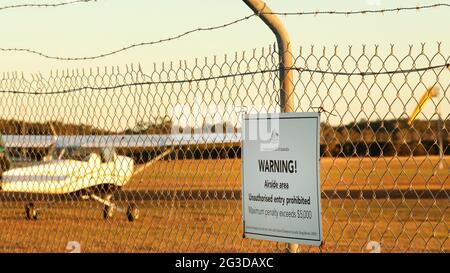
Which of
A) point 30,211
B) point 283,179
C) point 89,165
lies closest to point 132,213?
point 30,211

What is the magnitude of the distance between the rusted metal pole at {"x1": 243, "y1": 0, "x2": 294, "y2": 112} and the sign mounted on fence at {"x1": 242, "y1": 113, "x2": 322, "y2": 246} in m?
0.19

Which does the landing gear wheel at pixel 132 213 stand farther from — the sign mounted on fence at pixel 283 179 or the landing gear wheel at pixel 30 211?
the sign mounted on fence at pixel 283 179

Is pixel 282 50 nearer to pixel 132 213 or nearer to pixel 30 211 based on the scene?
pixel 132 213

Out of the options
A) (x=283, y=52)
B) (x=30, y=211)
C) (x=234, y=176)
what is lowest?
(x=234, y=176)

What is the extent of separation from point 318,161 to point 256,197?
536 millimetres

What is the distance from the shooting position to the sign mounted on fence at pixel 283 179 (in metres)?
5.86

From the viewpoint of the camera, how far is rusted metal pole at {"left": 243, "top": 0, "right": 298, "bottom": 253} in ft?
20.5

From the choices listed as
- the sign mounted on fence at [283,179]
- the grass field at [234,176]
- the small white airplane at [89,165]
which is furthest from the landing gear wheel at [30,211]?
the sign mounted on fence at [283,179]

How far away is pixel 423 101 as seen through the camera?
576 centimetres

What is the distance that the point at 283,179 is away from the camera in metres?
5.94

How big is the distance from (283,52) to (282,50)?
1cm

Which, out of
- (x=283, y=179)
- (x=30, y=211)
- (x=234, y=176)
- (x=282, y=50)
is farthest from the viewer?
(x=234, y=176)

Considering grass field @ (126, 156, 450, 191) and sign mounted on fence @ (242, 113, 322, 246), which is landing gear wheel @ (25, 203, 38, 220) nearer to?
grass field @ (126, 156, 450, 191)
